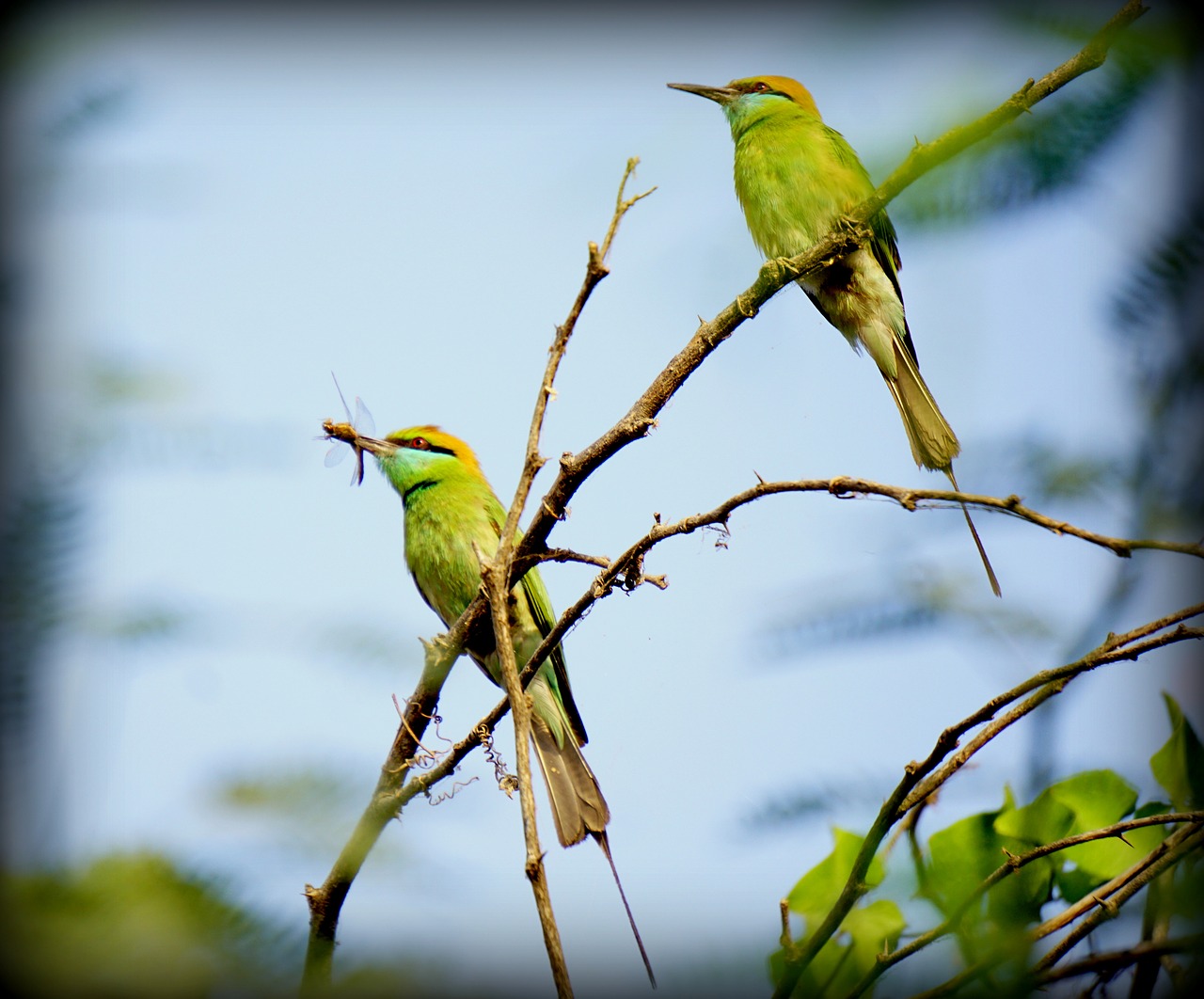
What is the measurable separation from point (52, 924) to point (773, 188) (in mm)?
3096

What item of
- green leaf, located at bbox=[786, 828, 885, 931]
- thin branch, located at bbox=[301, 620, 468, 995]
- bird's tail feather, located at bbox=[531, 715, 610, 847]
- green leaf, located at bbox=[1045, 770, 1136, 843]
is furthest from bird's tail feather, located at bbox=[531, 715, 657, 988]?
green leaf, located at bbox=[1045, 770, 1136, 843]

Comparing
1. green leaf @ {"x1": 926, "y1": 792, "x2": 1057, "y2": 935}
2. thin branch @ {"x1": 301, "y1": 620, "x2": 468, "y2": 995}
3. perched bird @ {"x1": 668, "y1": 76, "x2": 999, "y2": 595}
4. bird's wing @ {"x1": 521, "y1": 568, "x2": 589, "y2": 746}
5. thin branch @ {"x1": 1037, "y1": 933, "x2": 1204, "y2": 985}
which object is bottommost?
thin branch @ {"x1": 1037, "y1": 933, "x2": 1204, "y2": 985}

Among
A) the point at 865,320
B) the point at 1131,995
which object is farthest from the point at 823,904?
the point at 865,320

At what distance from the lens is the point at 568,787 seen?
291 cm

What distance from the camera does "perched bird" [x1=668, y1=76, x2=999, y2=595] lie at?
3.43 m

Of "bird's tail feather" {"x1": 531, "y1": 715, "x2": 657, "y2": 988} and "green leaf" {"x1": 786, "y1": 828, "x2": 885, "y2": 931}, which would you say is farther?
"bird's tail feather" {"x1": 531, "y1": 715, "x2": 657, "y2": 988}

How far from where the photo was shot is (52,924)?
916 millimetres

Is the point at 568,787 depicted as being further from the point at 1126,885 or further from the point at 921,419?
the point at 1126,885

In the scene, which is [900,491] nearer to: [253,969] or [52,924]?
[253,969]

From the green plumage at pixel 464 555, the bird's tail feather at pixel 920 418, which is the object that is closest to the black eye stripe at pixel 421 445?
the green plumage at pixel 464 555

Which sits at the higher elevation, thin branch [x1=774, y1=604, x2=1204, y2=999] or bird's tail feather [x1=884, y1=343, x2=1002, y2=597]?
bird's tail feather [x1=884, y1=343, x2=1002, y2=597]

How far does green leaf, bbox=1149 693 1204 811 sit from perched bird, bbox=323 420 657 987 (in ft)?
5.86

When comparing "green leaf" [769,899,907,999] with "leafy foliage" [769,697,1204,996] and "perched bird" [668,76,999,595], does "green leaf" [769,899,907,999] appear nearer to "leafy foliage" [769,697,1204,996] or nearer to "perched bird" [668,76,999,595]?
"leafy foliage" [769,697,1204,996]

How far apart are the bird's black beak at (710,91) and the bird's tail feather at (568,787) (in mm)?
2275
